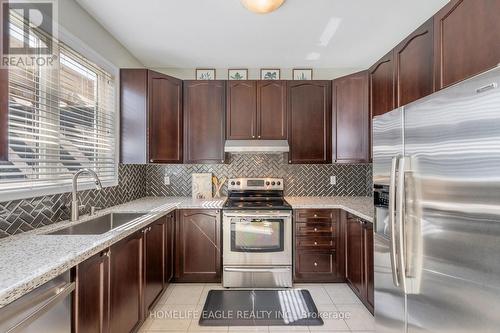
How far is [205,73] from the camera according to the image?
3533 millimetres

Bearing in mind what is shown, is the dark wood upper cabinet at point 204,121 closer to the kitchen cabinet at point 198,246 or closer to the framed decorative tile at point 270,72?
the framed decorative tile at point 270,72

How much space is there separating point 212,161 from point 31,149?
180 cm

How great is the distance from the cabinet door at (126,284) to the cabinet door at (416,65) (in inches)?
89.9

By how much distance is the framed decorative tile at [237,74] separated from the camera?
352 centimetres

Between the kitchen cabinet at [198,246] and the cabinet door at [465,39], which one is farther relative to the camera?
the kitchen cabinet at [198,246]

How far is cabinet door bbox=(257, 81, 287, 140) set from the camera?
3.26 meters

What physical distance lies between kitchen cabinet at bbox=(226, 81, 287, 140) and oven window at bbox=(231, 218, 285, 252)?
3.40ft

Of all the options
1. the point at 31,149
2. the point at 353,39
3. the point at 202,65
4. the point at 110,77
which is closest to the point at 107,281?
the point at 31,149

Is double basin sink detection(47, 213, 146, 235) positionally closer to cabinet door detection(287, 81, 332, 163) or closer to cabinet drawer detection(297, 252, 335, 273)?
cabinet drawer detection(297, 252, 335, 273)

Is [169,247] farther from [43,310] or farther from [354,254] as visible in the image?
[354,254]

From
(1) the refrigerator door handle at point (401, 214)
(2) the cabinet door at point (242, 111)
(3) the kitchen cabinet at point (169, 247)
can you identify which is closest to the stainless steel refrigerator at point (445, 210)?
(1) the refrigerator door handle at point (401, 214)

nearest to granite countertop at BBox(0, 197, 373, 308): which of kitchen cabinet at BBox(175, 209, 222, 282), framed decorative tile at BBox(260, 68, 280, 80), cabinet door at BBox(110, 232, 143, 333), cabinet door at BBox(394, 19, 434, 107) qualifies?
cabinet door at BBox(110, 232, 143, 333)

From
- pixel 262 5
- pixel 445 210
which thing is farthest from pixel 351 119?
pixel 445 210

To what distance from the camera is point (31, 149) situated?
70.2 inches
